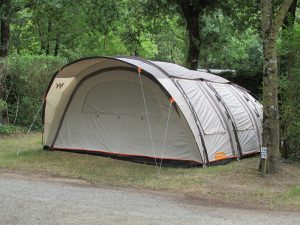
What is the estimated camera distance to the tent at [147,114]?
10.3 meters

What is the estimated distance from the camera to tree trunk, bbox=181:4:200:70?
18.1 meters

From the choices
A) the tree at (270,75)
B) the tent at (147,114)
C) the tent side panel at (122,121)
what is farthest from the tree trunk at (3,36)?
the tree at (270,75)

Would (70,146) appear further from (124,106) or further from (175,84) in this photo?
(175,84)

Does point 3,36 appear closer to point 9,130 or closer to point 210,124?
point 9,130

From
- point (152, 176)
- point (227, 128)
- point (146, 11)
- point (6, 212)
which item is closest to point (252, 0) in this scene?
point (146, 11)

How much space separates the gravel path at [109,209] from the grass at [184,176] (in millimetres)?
641

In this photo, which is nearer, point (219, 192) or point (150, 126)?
point (219, 192)

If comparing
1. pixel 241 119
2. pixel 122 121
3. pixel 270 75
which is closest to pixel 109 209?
pixel 270 75

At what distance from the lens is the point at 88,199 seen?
23.1 ft

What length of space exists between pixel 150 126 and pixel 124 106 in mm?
914

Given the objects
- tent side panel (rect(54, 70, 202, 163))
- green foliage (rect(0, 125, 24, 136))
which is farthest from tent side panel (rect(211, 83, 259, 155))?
green foliage (rect(0, 125, 24, 136))

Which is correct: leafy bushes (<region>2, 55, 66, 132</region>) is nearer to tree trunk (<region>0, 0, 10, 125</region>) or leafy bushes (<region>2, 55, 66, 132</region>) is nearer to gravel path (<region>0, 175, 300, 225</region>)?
tree trunk (<region>0, 0, 10, 125</region>)

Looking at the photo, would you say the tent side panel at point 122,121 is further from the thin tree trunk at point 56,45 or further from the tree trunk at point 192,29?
the thin tree trunk at point 56,45

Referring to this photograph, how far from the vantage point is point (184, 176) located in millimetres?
9156
